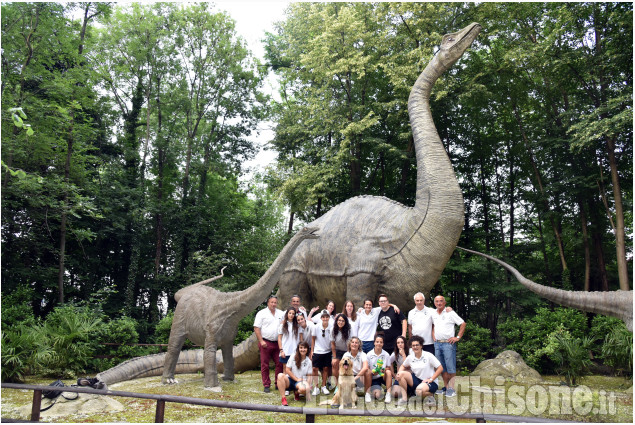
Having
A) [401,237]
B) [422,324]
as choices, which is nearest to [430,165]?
[401,237]

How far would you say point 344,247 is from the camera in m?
7.33

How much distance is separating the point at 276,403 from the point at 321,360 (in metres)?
0.79

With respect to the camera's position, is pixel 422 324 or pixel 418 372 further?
pixel 422 324

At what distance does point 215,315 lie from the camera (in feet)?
22.5

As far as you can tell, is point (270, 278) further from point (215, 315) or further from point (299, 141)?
point (299, 141)

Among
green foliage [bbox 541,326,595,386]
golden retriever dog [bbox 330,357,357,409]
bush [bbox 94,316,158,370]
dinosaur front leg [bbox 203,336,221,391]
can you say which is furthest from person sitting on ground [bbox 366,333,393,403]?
bush [bbox 94,316,158,370]

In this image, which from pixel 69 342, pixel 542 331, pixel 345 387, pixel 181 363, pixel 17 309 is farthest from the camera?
pixel 17 309

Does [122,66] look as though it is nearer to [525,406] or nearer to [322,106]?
[322,106]

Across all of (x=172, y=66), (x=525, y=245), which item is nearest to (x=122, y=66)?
(x=172, y=66)

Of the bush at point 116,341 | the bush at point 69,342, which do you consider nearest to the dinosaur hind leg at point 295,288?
the bush at point 69,342

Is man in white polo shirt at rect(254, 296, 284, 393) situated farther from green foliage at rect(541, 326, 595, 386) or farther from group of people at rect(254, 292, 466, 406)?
green foliage at rect(541, 326, 595, 386)

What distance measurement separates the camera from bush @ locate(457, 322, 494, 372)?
1087cm

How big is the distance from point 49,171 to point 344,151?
8529mm

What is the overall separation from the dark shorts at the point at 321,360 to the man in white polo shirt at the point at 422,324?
3.78 feet
